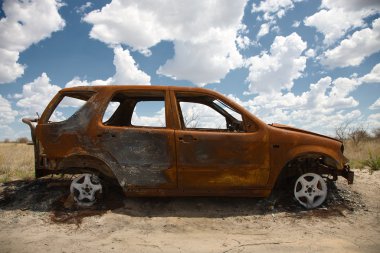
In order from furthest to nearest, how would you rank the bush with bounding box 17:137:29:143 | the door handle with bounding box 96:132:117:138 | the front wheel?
the bush with bounding box 17:137:29:143, the front wheel, the door handle with bounding box 96:132:117:138

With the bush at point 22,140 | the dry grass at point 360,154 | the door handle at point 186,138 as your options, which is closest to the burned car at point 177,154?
the door handle at point 186,138

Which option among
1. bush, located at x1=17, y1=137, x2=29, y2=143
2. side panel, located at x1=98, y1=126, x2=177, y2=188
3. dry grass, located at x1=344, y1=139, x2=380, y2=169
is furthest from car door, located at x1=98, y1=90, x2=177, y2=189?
bush, located at x1=17, y1=137, x2=29, y2=143

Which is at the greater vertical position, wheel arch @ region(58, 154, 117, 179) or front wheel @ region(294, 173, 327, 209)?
wheel arch @ region(58, 154, 117, 179)

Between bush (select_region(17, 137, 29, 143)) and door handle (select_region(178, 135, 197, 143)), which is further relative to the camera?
bush (select_region(17, 137, 29, 143))

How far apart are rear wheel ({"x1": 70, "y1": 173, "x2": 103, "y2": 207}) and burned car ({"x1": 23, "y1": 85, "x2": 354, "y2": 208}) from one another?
1 centimetres

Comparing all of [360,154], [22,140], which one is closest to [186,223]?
[360,154]

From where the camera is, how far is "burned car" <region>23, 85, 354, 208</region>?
4.86m

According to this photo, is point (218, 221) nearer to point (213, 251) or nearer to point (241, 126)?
point (213, 251)

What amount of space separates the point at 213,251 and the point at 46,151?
9.76ft

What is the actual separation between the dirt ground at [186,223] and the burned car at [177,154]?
0.32 m

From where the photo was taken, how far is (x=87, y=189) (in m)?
5.16

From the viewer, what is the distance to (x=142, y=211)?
16.4 ft

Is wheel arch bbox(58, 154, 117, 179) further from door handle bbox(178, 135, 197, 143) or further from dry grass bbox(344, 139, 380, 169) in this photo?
dry grass bbox(344, 139, 380, 169)

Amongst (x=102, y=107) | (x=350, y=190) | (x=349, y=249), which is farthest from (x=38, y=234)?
(x=350, y=190)
